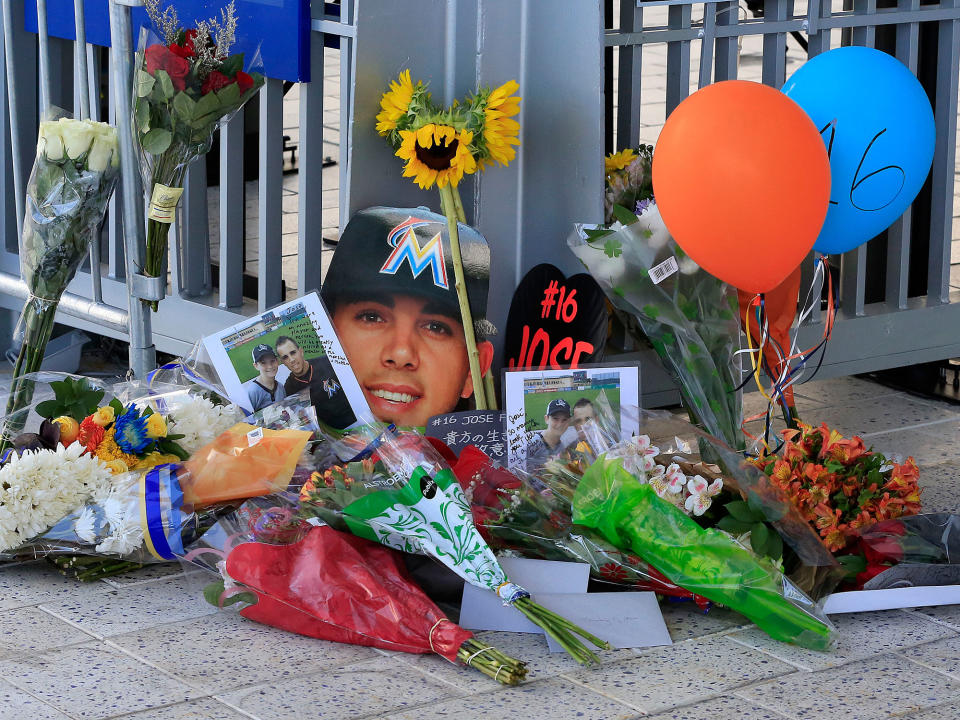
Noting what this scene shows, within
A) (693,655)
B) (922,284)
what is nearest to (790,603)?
(693,655)

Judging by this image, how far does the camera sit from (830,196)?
3.37 metres

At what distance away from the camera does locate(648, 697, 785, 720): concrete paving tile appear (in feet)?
8.46

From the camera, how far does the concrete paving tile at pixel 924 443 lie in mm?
4195

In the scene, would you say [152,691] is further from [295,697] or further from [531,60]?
[531,60]

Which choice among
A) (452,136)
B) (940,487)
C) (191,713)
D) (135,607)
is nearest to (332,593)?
(191,713)

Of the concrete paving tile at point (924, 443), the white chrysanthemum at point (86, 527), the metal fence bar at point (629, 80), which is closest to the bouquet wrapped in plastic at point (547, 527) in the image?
the white chrysanthemum at point (86, 527)

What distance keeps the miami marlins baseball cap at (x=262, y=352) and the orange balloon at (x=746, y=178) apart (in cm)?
114

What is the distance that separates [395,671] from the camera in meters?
2.74

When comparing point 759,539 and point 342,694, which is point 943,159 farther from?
point 342,694

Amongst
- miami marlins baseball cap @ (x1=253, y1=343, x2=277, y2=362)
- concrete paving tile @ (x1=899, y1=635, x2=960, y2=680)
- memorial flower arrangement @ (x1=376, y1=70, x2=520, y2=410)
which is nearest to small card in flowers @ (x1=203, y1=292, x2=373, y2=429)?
miami marlins baseball cap @ (x1=253, y1=343, x2=277, y2=362)

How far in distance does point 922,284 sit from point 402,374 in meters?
2.17

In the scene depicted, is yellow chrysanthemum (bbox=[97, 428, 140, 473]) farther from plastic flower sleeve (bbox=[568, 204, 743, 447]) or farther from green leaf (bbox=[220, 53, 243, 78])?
plastic flower sleeve (bbox=[568, 204, 743, 447])

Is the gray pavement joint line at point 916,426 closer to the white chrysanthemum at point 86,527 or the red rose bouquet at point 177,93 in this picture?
the red rose bouquet at point 177,93

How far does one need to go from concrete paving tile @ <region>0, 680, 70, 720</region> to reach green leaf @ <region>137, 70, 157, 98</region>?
1435 millimetres
